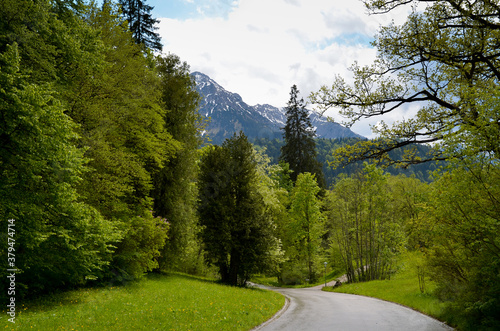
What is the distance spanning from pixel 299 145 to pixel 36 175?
41964mm

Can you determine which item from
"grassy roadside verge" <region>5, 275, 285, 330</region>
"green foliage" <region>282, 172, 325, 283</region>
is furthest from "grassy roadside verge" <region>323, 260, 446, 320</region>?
"green foliage" <region>282, 172, 325, 283</region>

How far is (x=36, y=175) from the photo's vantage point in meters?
10.2

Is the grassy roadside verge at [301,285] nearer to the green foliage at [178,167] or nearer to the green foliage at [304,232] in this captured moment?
the green foliage at [304,232]

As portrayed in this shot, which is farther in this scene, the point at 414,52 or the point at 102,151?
the point at 102,151

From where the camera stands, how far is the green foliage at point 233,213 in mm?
22156

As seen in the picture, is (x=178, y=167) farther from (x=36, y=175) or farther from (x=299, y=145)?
(x=299, y=145)

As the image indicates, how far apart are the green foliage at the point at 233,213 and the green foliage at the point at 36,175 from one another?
11.0 metres

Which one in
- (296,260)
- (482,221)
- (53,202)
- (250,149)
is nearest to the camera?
(482,221)

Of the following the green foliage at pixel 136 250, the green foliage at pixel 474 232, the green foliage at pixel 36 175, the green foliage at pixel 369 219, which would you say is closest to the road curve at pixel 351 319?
the green foliage at pixel 474 232

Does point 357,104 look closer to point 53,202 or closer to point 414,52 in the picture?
point 414,52

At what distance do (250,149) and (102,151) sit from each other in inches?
474

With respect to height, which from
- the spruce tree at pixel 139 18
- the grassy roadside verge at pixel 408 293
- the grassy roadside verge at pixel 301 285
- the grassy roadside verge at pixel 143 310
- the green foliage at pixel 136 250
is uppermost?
the spruce tree at pixel 139 18

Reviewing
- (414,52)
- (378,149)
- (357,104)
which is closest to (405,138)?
(378,149)

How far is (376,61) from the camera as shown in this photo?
945 centimetres
